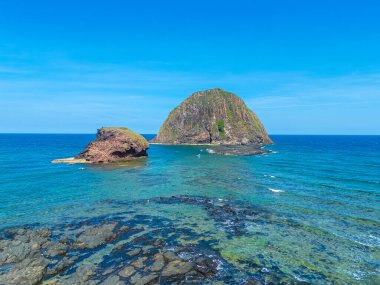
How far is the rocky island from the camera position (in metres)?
91.9

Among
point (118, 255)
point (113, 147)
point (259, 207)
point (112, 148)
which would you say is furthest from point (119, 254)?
point (113, 147)

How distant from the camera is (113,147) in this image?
95.4 meters

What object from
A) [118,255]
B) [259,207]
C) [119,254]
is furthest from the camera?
[259,207]

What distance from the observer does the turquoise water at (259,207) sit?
23359 millimetres

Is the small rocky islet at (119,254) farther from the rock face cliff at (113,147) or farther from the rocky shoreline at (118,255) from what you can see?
the rock face cliff at (113,147)

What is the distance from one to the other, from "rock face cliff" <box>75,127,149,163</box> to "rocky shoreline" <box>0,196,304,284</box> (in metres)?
62.6

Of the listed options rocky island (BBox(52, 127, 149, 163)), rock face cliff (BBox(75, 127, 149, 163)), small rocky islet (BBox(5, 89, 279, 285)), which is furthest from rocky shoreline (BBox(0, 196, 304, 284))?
rock face cliff (BBox(75, 127, 149, 163))

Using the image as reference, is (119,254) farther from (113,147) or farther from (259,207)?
(113,147)

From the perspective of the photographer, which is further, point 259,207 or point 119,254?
point 259,207

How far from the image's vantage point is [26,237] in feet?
88.8

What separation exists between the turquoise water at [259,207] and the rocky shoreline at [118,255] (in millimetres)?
1409

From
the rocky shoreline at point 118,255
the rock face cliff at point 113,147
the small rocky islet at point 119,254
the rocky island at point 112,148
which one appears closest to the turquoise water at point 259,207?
the rocky shoreline at point 118,255

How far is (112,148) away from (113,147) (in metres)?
0.51

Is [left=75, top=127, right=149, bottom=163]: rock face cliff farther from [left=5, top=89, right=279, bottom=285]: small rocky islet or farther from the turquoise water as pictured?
[left=5, top=89, right=279, bottom=285]: small rocky islet
